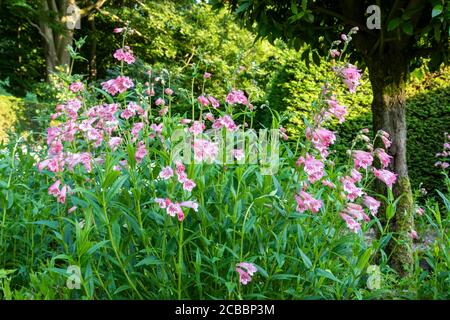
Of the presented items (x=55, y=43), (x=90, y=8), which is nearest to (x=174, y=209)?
(x=55, y=43)

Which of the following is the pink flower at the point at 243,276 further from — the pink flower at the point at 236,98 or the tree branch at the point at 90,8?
the tree branch at the point at 90,8

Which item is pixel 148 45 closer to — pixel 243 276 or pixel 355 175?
pixel 355 175

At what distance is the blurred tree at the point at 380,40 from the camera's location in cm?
363

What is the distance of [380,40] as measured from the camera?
146 inches

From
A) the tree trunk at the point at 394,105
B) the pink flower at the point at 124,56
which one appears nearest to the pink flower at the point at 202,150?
the pink flower at the point at 124,56

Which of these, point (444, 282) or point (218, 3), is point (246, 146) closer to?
point (444, 282)

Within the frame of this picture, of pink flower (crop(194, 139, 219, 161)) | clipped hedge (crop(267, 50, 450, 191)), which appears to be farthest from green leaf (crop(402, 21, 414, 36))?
clipped hedge (crop(267, 50, 450, 191))

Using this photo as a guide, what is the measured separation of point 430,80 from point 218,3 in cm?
415

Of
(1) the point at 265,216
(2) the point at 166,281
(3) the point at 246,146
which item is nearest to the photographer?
(2) the point at 166,281

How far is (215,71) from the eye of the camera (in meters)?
15.9

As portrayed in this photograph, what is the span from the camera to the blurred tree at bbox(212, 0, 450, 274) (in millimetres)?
3627

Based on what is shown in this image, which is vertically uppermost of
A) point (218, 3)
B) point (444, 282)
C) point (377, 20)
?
point (218, 3)

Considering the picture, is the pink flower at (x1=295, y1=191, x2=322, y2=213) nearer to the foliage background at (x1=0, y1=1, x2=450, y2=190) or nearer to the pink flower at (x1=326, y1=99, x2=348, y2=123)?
the pink flower at (x1=326, y1=99, x2=348, y2=123)
